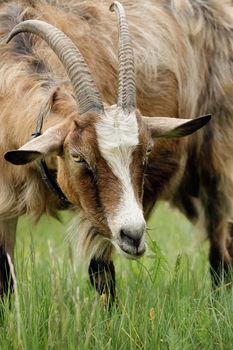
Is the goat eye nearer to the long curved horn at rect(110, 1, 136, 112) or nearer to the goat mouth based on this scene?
the long curved horn at rect(110, 1, 136, 112)

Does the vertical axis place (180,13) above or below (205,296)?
above

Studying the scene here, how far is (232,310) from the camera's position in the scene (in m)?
4.47

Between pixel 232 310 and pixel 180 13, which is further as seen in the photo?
pixel 180 13

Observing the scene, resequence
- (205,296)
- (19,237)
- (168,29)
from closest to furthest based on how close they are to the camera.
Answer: (205,296)
(168,29)
(19,237)

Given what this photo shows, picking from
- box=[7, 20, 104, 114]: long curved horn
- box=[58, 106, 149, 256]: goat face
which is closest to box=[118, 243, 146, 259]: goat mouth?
box=[58, 106, 149, 256]: goat face

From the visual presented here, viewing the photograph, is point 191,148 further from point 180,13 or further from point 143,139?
point 143,139

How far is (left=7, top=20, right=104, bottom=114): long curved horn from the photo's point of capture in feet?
14.8

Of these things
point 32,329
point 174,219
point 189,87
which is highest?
point 189,87

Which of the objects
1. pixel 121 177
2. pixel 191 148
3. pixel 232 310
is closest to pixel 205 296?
pixel 232 310

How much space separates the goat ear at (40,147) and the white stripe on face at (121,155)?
0.79ft

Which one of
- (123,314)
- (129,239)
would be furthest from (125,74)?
(123,314)

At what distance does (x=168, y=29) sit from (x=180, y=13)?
223 mm

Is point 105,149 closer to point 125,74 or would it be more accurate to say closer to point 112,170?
point 112,170

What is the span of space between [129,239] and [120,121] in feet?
1.81
